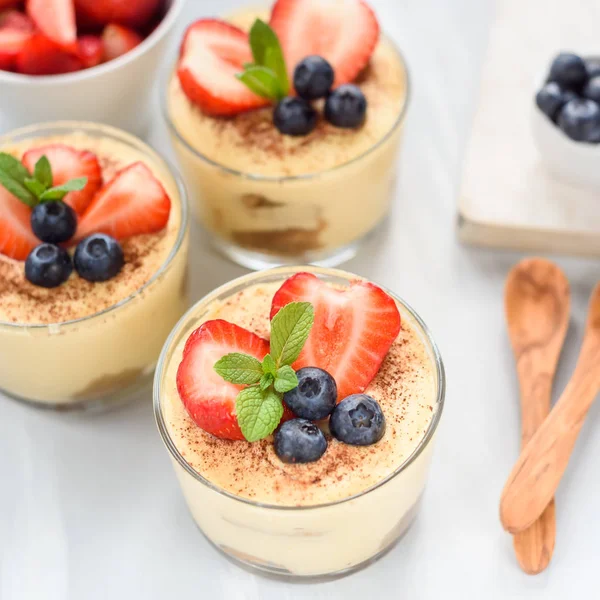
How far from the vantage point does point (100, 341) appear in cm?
154

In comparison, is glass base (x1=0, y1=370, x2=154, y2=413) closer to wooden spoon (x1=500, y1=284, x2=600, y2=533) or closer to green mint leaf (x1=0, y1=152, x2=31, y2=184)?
green mint leaf (x1=0, y1=152, x2=31, y2=184)

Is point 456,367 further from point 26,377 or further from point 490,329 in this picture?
point 26,377

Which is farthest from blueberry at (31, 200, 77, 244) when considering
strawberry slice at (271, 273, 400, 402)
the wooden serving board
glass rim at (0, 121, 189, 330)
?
the wooden serving board

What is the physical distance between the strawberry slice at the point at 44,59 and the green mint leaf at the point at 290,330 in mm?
895

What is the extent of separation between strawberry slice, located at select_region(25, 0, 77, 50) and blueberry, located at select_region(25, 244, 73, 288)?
55cm

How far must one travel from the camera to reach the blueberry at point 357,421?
1265 millimetres

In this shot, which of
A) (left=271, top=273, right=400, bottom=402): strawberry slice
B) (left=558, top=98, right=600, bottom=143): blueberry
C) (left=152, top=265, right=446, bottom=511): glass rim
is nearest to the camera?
(left=152, top=265, right=446, bottom=511): glass rim

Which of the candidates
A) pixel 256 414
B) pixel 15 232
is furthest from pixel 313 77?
pixel 256 414

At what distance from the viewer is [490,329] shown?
5.89ft

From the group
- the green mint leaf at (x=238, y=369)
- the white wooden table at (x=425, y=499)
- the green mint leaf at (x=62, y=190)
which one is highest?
the green mint leaf at (x=62, y=190)

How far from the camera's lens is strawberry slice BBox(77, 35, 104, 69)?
190 centimetres

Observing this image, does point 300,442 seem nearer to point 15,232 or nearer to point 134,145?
point 15,232

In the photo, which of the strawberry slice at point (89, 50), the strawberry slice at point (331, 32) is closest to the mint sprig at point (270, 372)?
the strawberry slice at point (331, 32)

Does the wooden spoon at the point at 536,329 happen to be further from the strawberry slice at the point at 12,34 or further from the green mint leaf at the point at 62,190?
the strawberry slice at the point at 12,34
